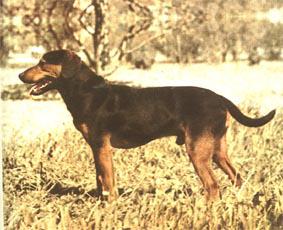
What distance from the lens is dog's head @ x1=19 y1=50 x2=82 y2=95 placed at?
2664mm

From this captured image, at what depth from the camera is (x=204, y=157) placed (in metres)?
2.70

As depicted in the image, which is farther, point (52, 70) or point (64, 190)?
point (64, 190)

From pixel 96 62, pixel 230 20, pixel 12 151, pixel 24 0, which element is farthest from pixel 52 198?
pixel 230 20

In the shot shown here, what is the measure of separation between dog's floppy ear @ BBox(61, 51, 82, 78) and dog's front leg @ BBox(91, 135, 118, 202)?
27 cm

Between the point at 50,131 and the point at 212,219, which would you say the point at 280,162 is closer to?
the point at 212,219

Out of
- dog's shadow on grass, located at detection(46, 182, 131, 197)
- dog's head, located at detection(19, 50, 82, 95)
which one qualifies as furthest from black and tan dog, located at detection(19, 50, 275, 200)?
dog's shadow on grass, located at detection(46, 182, 131, 197)

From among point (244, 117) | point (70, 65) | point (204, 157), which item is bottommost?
point (204, 157)

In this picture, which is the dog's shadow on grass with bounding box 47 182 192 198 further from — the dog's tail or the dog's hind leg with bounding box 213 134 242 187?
the dog's tail

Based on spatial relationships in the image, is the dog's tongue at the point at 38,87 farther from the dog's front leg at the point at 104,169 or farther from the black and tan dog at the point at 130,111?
the dog's front leg at the point at 104,169

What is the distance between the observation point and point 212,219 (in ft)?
Result: 8.79

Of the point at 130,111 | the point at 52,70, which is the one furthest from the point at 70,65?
the point at 130,111

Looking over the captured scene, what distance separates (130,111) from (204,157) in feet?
1.06

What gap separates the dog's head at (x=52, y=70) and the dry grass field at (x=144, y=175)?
86 mm

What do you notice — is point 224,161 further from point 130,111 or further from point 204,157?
point 130,111
